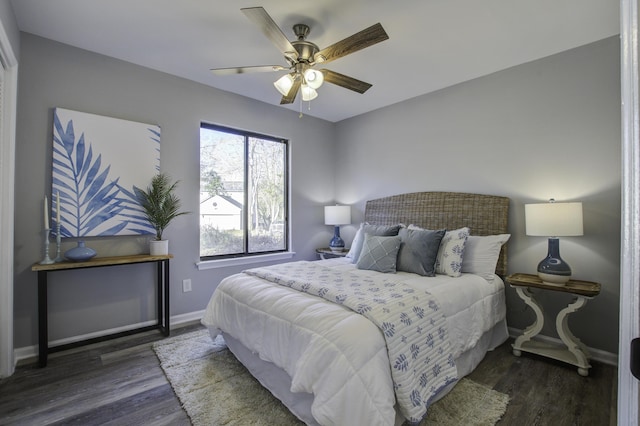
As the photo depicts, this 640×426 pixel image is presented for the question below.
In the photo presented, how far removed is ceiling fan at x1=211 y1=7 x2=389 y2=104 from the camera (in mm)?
1806

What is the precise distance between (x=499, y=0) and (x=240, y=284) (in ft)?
9.04

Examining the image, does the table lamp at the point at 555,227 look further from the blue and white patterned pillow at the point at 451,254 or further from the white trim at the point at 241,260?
the white trim at the point at 241,260

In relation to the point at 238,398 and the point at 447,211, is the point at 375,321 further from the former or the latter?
the point at 447,211

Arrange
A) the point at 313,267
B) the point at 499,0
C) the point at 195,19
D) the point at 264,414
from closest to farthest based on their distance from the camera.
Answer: the point at 264,414 → the point at 499,0 → the point at 195,19 → the point at 313,267

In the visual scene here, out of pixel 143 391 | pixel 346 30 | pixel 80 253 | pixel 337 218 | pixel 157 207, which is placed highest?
pixel 346 30

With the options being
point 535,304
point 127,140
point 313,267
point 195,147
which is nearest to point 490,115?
point 535,304

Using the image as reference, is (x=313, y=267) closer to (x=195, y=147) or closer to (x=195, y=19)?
(x=195, y=147)

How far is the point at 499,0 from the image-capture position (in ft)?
6.58

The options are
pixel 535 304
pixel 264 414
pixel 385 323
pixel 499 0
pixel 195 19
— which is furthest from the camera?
pixel 535 304

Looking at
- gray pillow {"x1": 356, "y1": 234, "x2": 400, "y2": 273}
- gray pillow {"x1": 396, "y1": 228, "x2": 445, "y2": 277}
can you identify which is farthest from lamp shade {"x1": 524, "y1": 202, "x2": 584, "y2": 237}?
gray pillow {"x1": 356, "y1": 234, "x2": 400, "y2": 273}

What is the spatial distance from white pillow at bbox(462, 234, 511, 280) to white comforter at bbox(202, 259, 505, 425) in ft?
0.48

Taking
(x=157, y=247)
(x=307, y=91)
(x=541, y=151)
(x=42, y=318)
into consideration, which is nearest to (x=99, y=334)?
(x=42, y=318)

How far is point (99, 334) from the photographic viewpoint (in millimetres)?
2744

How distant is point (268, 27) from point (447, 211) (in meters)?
2.53
